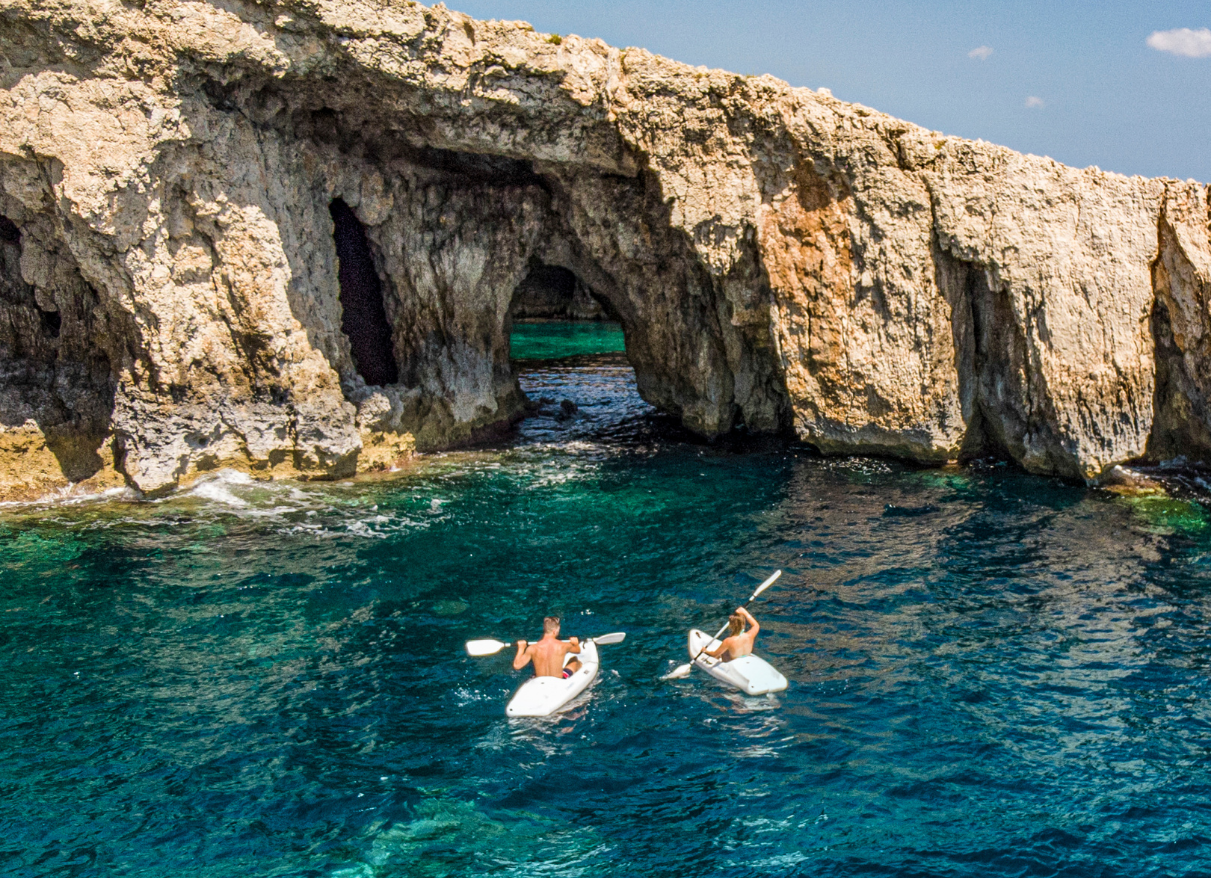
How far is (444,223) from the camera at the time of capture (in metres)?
26.2

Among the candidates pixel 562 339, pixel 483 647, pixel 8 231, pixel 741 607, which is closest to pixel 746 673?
pixel 741 607

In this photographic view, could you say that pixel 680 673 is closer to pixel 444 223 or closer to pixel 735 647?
pixel 735 647

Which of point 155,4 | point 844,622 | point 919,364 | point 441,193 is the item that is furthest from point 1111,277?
point 155,4

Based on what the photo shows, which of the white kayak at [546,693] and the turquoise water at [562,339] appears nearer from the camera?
the white kayak at [546,693]

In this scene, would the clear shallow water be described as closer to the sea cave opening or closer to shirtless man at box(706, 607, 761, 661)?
shirtless man at box(706, 607, 761, 661)

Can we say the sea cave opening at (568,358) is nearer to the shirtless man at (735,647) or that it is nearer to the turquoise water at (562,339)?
the turquoise water at (562,339)

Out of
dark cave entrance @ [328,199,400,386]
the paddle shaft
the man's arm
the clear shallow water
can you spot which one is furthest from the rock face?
the man's arm

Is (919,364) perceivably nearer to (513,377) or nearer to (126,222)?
(513,377)

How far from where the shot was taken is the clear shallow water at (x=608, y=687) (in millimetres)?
11086

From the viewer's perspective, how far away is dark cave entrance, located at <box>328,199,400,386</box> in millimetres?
26547

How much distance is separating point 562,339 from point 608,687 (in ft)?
142

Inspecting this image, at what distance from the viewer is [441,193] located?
2619 cm

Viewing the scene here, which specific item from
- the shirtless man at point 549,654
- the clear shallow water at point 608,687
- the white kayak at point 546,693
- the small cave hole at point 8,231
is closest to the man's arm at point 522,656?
the shirtless man at point 549,654

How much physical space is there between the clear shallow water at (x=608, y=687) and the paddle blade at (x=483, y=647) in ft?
1.11
